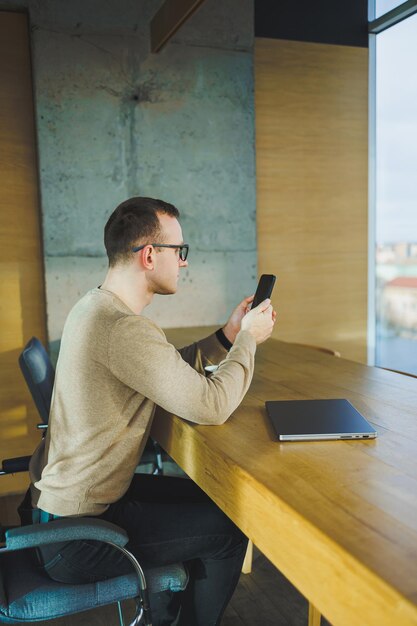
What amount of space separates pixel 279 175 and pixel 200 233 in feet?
2.61

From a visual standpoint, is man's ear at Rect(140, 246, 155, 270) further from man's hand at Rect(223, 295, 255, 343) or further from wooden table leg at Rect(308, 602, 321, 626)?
wooden table leg at Rect(308, 602, 321, 626)

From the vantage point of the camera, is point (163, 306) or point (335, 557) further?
point (163, 306)

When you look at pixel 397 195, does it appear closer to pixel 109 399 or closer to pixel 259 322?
pixel 259 322

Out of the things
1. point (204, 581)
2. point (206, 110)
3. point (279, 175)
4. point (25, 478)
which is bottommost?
point (25, 478)

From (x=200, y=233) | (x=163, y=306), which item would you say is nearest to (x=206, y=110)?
(x=200, y=233)

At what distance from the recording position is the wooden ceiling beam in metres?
2.74

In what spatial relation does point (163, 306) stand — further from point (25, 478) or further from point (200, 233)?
point (25, 478)

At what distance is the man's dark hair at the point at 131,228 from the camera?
5.79ft

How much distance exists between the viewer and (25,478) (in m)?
3.68

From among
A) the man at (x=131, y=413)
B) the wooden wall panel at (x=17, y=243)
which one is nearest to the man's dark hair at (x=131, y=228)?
the man at (x=131, y=413)

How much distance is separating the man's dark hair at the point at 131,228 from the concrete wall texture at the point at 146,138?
6.07ft

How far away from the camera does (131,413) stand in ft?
5.31

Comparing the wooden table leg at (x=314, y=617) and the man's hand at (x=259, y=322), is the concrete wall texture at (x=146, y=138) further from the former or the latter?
the wooden table leg at (x=314, y=617)

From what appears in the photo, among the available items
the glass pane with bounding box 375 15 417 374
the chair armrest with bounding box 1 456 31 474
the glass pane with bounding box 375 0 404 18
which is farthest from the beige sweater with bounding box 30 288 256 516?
the glass pane with bounding box 375 0 404 18
